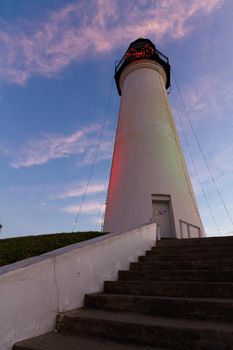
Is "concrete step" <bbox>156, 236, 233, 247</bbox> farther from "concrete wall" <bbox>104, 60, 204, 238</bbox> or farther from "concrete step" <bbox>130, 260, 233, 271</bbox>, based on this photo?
"concrete wall" <bbox>104, 60, 204, 238</bbox>

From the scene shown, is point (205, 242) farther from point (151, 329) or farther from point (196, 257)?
point (151, 329)

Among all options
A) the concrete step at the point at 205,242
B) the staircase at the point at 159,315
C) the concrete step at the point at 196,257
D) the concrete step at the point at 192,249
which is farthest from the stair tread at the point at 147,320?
the concrete step at the point at 205,242

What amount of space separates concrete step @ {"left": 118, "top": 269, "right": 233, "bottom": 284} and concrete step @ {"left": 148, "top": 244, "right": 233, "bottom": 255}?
40.0 inches

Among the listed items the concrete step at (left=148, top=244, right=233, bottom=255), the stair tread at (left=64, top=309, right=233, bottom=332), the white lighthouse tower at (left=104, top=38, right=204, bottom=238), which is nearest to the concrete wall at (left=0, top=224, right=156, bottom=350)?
the stair tread at (left=64, top=309, right=233, bottom=332)

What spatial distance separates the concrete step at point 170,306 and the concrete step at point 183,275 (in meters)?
0.76

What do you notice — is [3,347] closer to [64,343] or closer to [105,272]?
[64,343]

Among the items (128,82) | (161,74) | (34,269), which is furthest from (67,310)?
(161,74)

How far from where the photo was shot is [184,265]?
4215mm

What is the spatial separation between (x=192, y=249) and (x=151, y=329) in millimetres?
2707

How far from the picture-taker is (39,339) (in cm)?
273

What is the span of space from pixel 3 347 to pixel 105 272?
6.19 ft

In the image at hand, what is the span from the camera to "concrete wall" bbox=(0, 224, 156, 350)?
2615 mm

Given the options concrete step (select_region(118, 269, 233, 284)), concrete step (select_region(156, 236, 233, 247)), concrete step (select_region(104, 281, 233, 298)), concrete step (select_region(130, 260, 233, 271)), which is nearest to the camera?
concrete step (select_region(104, 281, 233, 298))

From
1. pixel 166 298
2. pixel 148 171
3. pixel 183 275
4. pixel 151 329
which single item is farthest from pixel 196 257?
pixel 148 171
